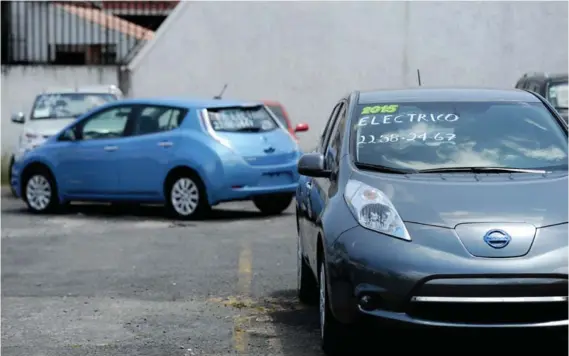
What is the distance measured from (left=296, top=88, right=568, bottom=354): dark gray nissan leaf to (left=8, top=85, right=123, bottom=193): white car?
12.7 metres

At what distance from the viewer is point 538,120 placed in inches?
299

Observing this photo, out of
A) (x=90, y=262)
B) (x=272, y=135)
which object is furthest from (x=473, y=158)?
(x=272, y=135)

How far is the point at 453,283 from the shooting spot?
20.1 feet

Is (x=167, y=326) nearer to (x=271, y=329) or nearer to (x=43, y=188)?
(x=271, y=329)

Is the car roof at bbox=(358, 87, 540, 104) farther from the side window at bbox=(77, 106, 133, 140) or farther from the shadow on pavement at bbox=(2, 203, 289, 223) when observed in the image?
the side window at bbox=(77, 106, 133, 140)

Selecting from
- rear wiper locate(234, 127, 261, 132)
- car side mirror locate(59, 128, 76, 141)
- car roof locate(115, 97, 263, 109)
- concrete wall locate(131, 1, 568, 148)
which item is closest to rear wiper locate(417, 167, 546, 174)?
rear wiper locate(234, 127, 261, 132)

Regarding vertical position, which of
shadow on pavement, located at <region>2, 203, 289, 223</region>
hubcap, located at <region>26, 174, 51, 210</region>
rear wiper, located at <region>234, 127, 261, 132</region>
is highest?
rear wiper, located at <region>234, 127, 261, 132</region>

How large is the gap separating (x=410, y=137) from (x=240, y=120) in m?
8.45

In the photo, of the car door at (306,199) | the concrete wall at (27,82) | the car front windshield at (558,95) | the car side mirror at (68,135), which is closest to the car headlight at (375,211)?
the car door at (306,199)

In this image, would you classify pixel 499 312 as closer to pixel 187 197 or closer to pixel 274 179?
pixel 274 179

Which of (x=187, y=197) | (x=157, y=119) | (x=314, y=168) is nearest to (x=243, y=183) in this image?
(x=187, y=197)

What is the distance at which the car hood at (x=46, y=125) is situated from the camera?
64.1 feet

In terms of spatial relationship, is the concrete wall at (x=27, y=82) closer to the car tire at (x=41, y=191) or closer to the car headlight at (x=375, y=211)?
the car tire at (x=41, y=191)

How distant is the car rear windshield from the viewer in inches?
611
